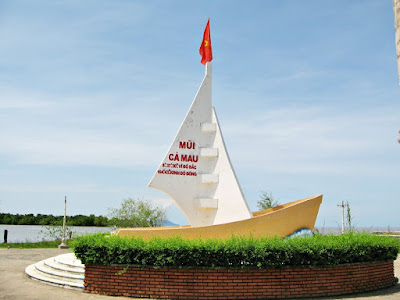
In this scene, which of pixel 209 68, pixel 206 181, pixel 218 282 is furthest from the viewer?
pixel 209 68

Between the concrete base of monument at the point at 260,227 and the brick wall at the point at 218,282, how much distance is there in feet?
7.85

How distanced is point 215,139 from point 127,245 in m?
6.12

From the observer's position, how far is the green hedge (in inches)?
402

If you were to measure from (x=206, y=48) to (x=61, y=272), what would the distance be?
9.36 meters

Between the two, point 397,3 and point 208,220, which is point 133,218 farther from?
point 397,3

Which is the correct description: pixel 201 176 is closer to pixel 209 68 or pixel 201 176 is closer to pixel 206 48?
pixel 209 68

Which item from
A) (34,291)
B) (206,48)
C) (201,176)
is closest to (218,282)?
(34,291)

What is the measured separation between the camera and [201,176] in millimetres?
15258

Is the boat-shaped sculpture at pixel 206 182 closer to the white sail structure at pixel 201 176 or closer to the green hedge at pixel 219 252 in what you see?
the white sail structure at pixel 201 176

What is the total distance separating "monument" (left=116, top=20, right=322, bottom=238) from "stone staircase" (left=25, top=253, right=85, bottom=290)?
3619 mm

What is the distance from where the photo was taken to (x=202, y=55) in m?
16.6

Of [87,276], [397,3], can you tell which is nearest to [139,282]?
[87,276]

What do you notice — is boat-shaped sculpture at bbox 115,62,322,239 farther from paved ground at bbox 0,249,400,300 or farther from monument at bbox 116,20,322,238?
paved ground at bbox 0,249,400,300

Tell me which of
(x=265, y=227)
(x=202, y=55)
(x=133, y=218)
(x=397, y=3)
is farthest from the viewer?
(x=133, y=218)
